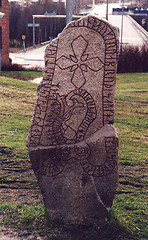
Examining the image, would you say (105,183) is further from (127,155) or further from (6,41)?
(6,41)

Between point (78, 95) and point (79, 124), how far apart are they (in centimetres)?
34

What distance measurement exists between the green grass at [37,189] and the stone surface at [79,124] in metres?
0.26

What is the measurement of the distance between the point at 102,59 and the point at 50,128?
39.6 inches

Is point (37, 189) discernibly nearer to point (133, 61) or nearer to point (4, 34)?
point (133, 61)

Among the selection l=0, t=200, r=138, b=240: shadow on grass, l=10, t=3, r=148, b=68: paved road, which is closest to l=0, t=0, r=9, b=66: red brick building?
l=10, t=3, r=148, b=68: paved road

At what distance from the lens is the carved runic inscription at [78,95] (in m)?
4.85

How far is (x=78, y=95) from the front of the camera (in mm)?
4891

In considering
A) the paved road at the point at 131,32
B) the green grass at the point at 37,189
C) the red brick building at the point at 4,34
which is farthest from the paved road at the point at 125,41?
the green grass at the point at 37,189

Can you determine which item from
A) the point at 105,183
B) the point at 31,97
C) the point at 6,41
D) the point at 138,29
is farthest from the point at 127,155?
the point at 138,29

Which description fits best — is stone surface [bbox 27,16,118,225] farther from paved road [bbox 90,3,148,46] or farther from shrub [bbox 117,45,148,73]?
paved road [bbox 90,3,148,46]

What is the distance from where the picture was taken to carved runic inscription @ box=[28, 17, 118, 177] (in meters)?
4.85

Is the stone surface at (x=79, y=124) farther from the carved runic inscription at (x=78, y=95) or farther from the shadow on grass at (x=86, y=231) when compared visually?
the shadow on grass at (x=86, y=231)

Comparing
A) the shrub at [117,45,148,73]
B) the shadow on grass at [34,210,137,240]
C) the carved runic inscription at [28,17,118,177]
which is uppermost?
the carved runic inscription at [28,17,118,177]

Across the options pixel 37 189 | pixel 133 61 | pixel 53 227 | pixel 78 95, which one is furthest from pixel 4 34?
pixel 53 227
